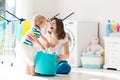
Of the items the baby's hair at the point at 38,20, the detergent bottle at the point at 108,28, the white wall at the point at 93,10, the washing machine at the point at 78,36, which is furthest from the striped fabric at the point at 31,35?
the white wall at the point at 93,10

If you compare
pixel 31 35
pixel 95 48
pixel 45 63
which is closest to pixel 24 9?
pixel 95 48

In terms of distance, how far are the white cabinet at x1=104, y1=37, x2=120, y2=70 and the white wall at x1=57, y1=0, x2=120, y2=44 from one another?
306 mm

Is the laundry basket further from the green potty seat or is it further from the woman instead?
the green potty seat

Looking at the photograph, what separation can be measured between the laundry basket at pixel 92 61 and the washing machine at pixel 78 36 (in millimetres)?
95

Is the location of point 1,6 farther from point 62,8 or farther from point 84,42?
point 84,42

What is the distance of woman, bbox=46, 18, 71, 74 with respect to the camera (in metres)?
2.74

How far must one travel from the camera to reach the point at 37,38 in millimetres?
2605

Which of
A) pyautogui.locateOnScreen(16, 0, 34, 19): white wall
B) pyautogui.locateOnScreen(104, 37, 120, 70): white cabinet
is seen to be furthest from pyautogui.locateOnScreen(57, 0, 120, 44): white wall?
pyautogui.locateOnScreen(16, 0, 34, 19): white wall

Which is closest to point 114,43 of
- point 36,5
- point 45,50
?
point 45,50

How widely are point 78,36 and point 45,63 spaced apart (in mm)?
→ 1160

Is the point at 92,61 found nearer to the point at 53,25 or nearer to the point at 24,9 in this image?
the point at 53,25

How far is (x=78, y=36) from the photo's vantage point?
3555 mm

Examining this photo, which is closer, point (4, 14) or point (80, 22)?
point (80, 22)

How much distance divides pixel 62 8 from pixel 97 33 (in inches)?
31.2
